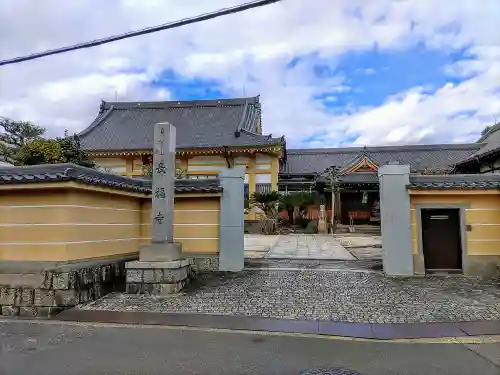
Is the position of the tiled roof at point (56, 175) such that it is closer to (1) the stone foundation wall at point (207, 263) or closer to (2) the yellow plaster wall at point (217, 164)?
(1) the stone foundation wall at point (207, 263)

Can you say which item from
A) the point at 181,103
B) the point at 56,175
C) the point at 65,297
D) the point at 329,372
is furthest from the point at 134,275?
the point at 181,103

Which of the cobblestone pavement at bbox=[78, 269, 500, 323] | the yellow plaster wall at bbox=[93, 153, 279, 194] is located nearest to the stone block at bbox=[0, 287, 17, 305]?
the cobblestone pavement at bbox=[78, 269, 500, 323]

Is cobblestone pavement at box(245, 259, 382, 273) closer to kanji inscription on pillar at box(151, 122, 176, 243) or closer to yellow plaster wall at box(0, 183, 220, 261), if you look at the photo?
kanji inscription on pillar at box(151, 122, 176, 243)

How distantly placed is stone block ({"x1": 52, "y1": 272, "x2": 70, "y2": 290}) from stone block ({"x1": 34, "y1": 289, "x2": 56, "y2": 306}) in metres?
0.16

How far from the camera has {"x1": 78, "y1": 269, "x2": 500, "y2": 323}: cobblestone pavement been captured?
6.39m

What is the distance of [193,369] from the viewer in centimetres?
407

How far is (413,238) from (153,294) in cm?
651

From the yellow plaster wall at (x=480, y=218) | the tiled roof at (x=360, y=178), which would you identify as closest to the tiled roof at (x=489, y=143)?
the tiled roof at (x=360, y=178)

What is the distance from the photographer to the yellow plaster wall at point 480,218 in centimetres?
974

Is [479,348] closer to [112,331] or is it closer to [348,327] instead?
[348,327]

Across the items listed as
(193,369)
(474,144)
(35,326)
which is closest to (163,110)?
(474,144)

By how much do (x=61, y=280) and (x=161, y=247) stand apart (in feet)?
6.55

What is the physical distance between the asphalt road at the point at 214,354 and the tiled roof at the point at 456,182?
18.3 feet

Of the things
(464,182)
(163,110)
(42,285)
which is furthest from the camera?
(163,110)
